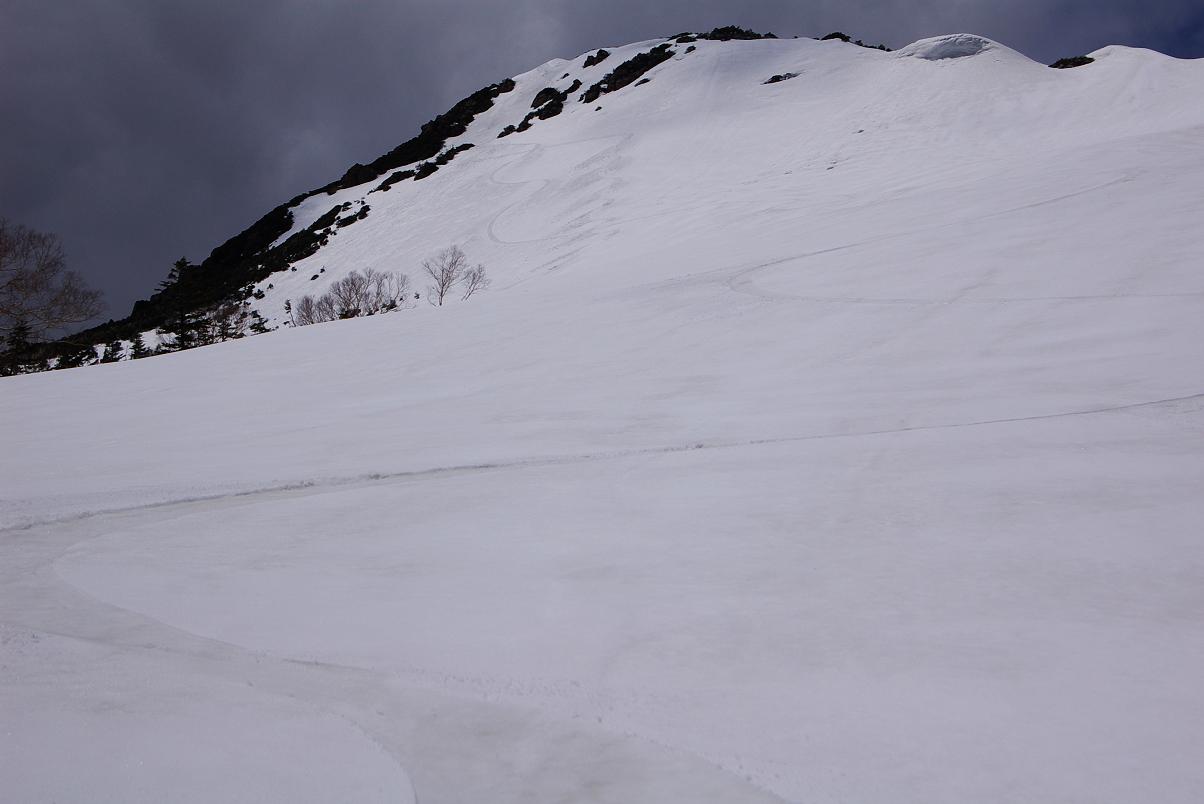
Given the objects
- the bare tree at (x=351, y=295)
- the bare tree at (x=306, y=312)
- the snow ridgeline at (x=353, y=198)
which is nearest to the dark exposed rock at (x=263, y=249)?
the snow ridgeline at (x=353, y=198)

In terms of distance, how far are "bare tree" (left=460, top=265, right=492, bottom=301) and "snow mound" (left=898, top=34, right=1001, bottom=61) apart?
1043 inches

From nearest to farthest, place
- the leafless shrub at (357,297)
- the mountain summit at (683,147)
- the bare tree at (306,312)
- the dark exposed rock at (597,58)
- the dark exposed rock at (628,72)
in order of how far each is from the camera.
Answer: the mountain summit at (683,147)
the leafless shrub at (357,297)
the bare tree at (306,312)
the dark exposed rock at (628,72)
the dark exposed rock at (597,58)

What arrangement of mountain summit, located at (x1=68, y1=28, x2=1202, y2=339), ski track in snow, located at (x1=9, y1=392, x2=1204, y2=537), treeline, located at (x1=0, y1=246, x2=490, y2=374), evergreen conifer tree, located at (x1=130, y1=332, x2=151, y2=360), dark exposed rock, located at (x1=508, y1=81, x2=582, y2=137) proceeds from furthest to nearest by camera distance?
1. dark exposed rock, located at (x1=508, y1=81, x2=582, y2=137)
2. evergreen conifer tree, located at (x1=130, y1=332, x2=151, y2=360)
3. treeline, located at (x1=0, y1=246, x2=490, y2=374)
4. mountain summit, located at (x1=68, y1=28, x2=1202, y2=339)
5. ski track in snow, located at (x1=9, y1=392, x2=1204, y2=537)

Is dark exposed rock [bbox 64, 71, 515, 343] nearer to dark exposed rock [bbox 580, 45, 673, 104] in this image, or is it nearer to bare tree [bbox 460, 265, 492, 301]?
dark exposed rock [bbox 580, 45, 673, 104]

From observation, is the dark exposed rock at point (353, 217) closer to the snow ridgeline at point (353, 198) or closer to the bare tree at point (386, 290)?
the snow ridgeline at point (353, 198)

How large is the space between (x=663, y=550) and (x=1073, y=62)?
43762 mm

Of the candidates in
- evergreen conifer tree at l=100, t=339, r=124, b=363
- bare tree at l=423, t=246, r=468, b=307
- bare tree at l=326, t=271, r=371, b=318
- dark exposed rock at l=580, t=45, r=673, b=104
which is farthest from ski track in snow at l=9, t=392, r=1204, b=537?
dark exposed rock at l=580, t=45, r=673, b=104

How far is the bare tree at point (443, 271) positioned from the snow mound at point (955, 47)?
27135 millimetres

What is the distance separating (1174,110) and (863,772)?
26.7 m

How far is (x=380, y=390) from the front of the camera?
7125mm

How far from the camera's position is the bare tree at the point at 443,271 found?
3172 centimetres

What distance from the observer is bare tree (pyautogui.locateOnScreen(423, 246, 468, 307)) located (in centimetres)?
3172

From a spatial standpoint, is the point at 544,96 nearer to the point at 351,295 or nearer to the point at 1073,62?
the point at 351,295

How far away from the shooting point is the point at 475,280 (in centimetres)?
3025
